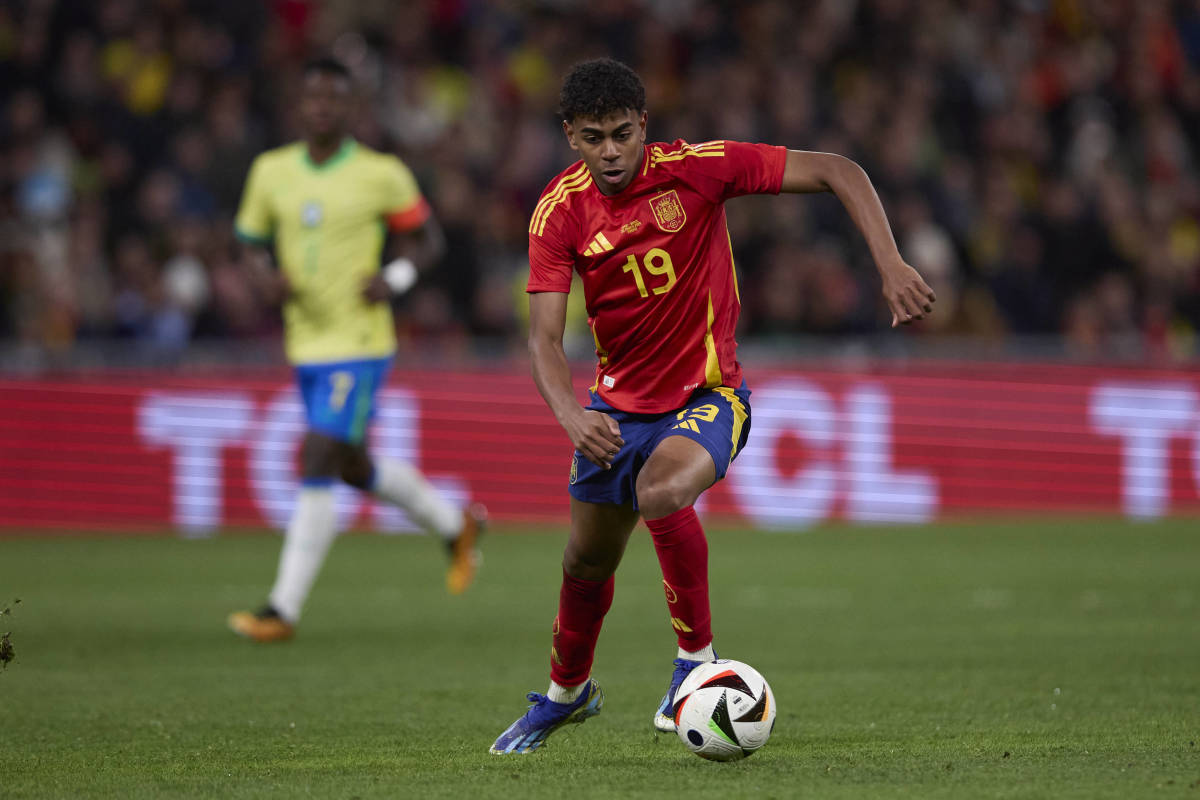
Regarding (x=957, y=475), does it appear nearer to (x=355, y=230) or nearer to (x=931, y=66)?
(x=931, y=66)

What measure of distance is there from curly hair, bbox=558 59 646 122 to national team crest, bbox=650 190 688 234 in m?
0.31

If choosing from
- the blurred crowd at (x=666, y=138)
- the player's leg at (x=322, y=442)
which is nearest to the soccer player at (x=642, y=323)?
the player's leg at (x=322, y=442)

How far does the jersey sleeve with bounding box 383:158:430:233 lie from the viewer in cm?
921

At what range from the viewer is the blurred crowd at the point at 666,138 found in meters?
14.8

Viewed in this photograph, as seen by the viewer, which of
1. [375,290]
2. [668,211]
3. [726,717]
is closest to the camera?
[726,717]

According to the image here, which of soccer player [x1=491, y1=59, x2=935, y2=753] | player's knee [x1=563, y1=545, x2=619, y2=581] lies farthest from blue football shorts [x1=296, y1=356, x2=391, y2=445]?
player's knee [x1=563, y1=545, x2=619, y2=581]

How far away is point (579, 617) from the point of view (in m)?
5.60

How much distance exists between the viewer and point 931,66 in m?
18.6

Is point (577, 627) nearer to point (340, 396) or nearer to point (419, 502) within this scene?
point (340, 396)

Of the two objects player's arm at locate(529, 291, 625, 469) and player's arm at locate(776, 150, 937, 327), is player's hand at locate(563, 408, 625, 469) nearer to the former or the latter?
player's arm at locate(529, 291, 625, 469)

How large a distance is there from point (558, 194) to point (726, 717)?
176 cm

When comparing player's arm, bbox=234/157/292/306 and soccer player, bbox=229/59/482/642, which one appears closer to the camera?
soccer player, bbox=229/59/482/642

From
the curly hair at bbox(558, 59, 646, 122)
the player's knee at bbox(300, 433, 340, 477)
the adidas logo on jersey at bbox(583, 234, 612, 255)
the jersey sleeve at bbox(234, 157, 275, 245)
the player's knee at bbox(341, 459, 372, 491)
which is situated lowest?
the player's knee at bbox(341, 459, 372, 491)

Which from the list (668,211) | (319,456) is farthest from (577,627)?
(319,456)
